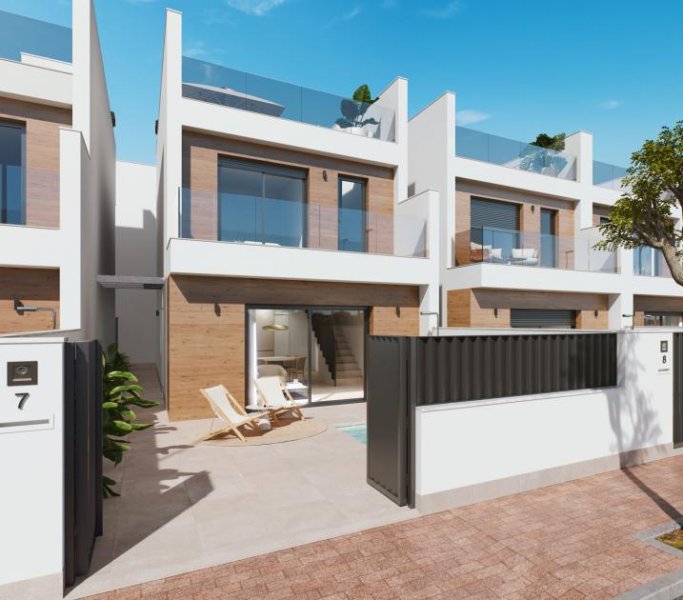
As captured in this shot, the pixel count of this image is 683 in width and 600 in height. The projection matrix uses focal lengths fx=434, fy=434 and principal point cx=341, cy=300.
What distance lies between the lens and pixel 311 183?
1180cm

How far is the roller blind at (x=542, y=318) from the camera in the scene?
1420 centimetres

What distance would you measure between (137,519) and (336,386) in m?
7.04

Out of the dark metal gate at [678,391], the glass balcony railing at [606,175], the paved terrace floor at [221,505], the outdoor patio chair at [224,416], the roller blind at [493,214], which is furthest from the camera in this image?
the glass balcony railing at [606,175]

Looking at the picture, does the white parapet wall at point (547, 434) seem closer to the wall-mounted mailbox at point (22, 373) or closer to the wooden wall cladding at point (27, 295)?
the wall-mounted mailbox at point (22, 373)

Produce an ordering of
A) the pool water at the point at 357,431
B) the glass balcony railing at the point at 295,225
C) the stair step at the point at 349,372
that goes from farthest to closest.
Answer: the stair step at the point at 349,372 → the glass balcony railing at the point at 295,225 → the pool water at the point at 357,431

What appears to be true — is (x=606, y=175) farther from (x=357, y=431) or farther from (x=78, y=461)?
(x=78, y=461)

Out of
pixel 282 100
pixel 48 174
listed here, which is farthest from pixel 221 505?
pixel 282 100

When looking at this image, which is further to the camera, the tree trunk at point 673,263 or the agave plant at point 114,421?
the tree trunk at point 673,263

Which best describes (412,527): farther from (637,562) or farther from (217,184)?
(217,184)

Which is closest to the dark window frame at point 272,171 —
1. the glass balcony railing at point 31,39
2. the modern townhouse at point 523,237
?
the glass balcony railing at point 31,39

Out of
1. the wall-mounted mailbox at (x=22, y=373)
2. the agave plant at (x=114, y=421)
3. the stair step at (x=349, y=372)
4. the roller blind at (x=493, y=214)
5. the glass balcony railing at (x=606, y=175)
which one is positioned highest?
the glass balcony railing at (x=606, y=175)

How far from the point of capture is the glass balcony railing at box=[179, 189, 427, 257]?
9469 millimetres

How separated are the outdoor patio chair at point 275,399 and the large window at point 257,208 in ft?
10.4

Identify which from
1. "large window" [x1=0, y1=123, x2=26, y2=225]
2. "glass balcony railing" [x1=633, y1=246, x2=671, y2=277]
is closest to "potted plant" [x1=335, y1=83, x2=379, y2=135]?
"large window" [x1=0, y1=123, x2=26, y2=225]
